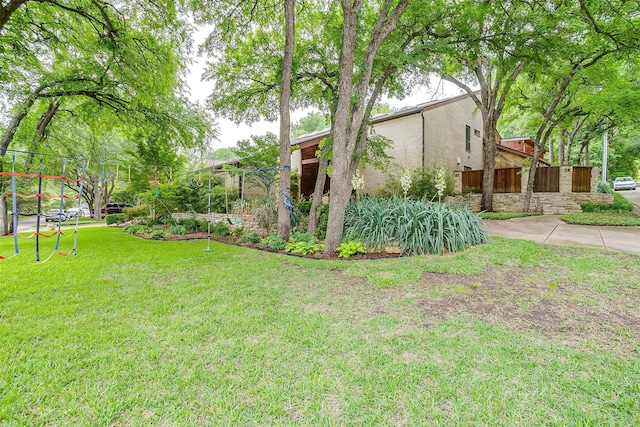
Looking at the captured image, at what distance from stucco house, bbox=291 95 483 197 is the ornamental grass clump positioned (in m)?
6.08

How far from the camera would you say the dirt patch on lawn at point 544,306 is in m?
2.41

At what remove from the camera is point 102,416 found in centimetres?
158

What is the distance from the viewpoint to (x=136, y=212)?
14.0 m

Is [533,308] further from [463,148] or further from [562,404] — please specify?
[463,148]

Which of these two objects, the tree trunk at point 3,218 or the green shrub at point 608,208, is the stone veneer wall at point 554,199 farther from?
the tree trunk at point 3,218

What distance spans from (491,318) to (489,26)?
7863mm

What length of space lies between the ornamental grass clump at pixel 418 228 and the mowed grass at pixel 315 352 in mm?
1337

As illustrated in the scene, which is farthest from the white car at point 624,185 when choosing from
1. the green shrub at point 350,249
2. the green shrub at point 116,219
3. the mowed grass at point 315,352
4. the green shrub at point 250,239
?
the green shrub at point 116,219

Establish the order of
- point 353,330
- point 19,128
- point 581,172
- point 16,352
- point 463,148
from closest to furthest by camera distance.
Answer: point 16,352
point 353,330
point 19,128
point 581,172
point 463,148

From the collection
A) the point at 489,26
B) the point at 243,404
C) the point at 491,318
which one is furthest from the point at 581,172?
the point at 243,404

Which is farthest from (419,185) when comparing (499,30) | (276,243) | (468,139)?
(276,243)

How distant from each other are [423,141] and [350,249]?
9.42 meters

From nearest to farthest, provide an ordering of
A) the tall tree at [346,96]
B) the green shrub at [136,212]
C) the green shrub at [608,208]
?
the tall tree at [346,96], the green shrub at [608,208], the green shrub at [136,212]

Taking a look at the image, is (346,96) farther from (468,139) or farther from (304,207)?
(468,139)
